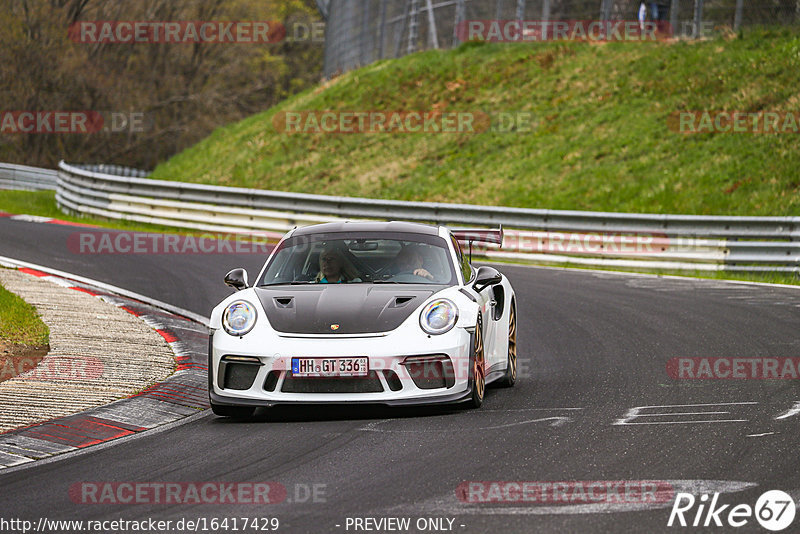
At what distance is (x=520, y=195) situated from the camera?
25844 millimetres

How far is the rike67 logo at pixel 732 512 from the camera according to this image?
15.7ft

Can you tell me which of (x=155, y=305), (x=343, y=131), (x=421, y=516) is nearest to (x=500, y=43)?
(x=343, y=131)

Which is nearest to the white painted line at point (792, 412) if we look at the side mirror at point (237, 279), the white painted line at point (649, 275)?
the side mirror at point (237, 279)

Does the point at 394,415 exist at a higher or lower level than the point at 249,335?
lower

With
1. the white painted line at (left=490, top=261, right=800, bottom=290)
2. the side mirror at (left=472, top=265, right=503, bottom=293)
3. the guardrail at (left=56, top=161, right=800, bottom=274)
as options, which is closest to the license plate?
the side mirror at (left=472, top=265, right=503, bottom=293)

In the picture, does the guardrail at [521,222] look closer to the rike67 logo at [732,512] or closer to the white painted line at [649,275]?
the white painted line at [649,275]

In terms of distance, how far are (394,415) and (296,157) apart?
26771 mm

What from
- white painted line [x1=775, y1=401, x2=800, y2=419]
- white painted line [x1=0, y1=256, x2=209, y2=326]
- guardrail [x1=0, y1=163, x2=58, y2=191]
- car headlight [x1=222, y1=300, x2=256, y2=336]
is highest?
guardrail [x1=0, y1=163, x2=58, y2=191]

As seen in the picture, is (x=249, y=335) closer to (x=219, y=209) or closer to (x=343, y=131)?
(x=219, y=209)

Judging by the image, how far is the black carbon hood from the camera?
7316 mm

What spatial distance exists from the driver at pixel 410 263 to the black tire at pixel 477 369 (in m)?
0.66

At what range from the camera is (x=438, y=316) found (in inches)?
295

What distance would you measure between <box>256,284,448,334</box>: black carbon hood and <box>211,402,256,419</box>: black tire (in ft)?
2.00

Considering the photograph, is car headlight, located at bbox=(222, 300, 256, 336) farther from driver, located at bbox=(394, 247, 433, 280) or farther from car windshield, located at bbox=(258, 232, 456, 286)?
driver, located at bbox=(394, 247, 433, 280)
